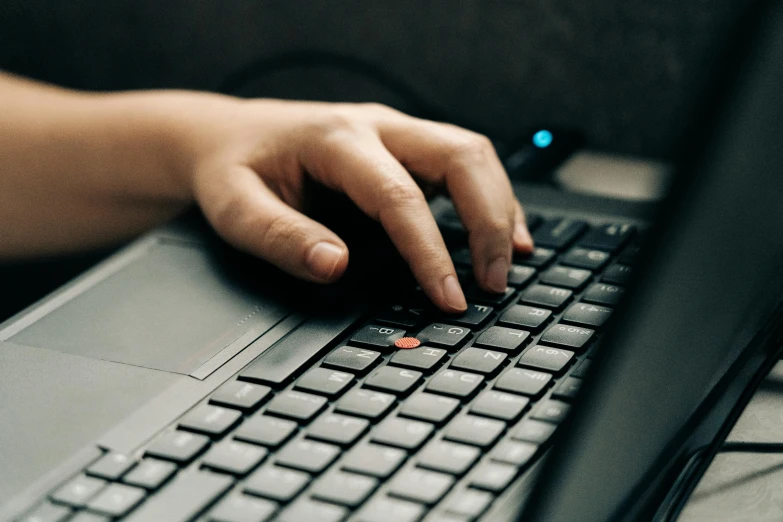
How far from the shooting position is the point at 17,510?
302 mm

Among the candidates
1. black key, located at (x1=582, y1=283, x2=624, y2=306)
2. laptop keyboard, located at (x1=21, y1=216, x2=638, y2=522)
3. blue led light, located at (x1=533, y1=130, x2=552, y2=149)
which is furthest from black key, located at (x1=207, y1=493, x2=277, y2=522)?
blue led light, located at (x1=533, y1=130, x2=552, y2=149)

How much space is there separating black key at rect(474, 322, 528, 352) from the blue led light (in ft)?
0.95

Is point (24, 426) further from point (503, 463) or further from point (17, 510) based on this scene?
point (503, 463)

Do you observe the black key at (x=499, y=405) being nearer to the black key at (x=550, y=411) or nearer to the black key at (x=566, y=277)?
the black key at (x=550, y=411)

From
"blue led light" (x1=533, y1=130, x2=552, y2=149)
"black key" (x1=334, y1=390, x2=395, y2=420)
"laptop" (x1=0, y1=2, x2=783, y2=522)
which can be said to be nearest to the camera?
"laptop" (x1=0, y1=2, x2=783, y2=522)

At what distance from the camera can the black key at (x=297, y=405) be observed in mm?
339

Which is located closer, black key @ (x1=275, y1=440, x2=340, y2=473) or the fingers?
black key @ (x1=275, y1=440, x2=340, y2=473)

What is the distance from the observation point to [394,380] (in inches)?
14.1

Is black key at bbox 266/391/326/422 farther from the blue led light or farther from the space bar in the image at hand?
the blue led light

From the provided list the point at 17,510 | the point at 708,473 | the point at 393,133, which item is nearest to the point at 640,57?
the point at 393,133

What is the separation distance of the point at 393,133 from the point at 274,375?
211mm

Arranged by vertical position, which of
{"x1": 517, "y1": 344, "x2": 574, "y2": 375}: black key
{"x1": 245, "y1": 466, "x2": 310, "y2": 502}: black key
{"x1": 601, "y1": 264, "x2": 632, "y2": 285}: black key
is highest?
{"x1": 245, "y1": 466, "x2": 310, "y2": 502}: black key

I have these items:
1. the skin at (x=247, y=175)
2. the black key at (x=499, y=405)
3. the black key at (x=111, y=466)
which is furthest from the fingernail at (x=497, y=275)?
the black key at (x=111, y=466)

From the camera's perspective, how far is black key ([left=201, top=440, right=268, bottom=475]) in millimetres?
309
